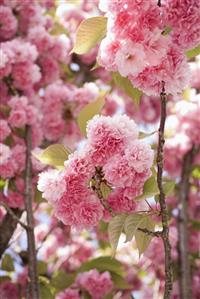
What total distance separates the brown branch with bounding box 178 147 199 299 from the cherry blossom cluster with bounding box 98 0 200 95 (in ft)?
6.82

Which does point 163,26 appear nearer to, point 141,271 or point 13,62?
point 13,62

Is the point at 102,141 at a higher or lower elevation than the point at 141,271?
lower

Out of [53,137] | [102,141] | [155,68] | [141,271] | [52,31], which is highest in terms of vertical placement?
[52,31]

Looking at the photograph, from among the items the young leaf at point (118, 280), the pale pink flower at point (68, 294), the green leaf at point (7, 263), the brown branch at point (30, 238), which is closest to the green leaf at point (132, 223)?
the brown branch at point (30, 238)

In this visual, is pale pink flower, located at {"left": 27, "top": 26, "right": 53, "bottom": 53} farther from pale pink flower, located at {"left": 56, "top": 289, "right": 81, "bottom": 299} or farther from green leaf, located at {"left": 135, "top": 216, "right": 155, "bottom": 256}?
green leaf, located at {"left": 135, "top": 216, "right": 155, "bottom": 256}

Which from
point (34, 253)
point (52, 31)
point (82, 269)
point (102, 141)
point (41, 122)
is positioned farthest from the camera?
point (52, 31)

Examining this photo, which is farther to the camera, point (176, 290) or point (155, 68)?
point (176, 290)

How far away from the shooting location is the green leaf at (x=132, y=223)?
5.48 ft

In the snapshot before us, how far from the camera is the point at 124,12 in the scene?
1557 mm

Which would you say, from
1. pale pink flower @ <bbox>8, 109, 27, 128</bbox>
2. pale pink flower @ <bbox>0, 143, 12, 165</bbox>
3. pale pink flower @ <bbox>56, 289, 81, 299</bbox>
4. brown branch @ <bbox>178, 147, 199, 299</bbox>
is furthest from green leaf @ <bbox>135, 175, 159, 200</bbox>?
brown branch @ <bbox>178, 147, 199, 299</bbox>

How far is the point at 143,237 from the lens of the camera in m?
1.86

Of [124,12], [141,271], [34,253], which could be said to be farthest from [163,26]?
[141,271]

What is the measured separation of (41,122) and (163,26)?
7.33 ft

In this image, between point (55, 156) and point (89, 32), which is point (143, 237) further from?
point (89, 32)
